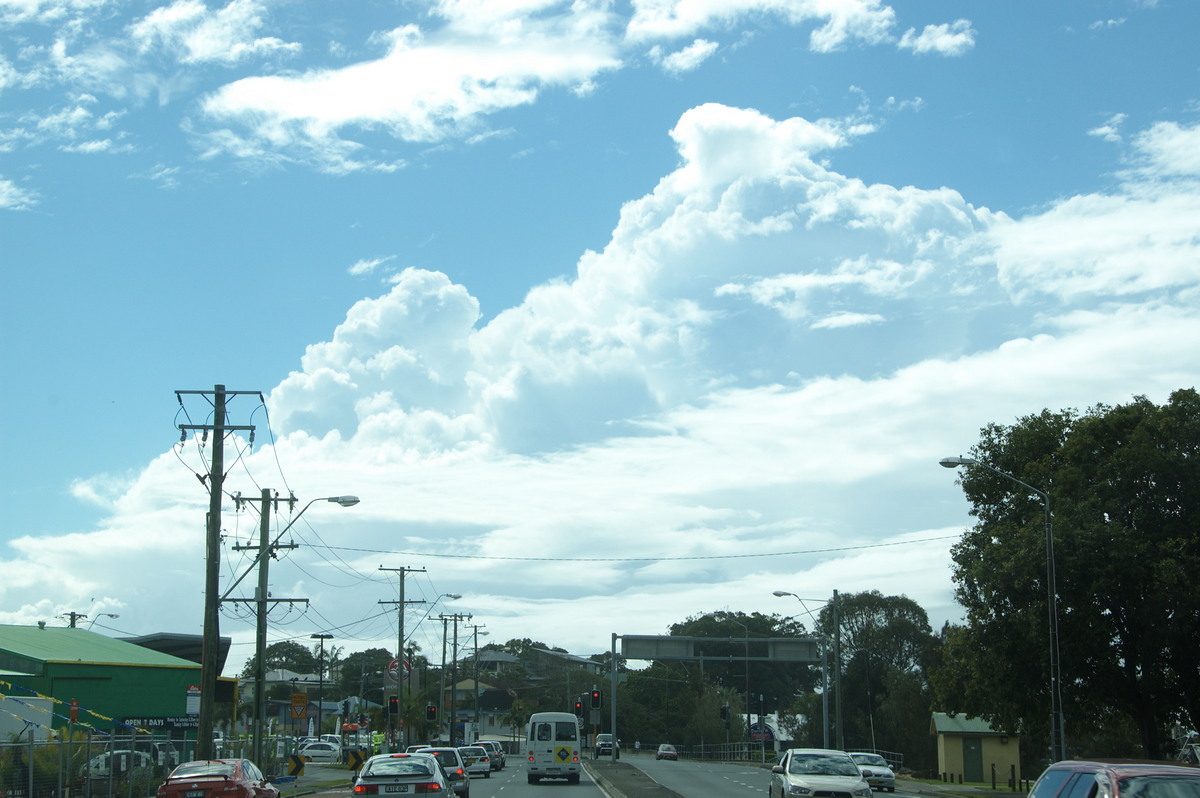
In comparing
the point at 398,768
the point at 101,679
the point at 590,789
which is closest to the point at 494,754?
the point at 101,679

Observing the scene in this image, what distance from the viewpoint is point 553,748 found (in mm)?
47344

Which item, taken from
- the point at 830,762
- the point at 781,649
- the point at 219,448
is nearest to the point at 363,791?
the point at 830,762

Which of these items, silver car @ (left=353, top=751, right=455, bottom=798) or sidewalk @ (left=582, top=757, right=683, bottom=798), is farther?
sidewalk @ (left=582, top=757, right=683, bottom=798)

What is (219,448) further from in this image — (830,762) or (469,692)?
(469,692)

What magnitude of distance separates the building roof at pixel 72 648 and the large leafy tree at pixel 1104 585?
103 ft

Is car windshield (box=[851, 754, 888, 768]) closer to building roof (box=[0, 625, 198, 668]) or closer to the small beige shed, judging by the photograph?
the small beige shed

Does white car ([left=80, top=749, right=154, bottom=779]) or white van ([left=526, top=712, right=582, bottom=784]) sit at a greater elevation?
white car ([left=80, top=749, right=154, bottom=779])

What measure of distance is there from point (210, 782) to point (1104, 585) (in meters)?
24.7

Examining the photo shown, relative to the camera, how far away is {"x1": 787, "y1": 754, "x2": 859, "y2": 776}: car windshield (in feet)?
76.1

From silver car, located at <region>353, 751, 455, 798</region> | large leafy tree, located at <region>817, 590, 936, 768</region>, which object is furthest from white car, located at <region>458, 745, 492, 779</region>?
large leafy tree, located at <region>817, 590, 936, 768</region>

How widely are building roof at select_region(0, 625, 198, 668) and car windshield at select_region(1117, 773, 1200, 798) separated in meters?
41.7

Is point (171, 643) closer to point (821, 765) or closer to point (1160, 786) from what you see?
point (821, 765)

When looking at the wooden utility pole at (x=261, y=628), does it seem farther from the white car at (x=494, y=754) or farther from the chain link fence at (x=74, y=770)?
the white car at (x=494, y=754)

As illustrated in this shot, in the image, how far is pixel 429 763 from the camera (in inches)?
863
